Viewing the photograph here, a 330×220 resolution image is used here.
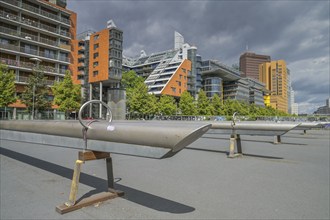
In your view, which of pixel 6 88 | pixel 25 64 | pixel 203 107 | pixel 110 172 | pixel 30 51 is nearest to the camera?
pixel 110 172

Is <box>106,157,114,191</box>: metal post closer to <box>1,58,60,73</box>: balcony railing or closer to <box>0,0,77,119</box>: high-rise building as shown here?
<box>0,0,77,119</box>: high-rise building

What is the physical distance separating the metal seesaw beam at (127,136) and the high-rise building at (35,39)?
1745 inches

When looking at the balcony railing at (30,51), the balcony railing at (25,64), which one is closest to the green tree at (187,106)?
the balcony railing at (30,51)

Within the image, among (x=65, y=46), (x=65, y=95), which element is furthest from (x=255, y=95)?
(x=65, y=95)

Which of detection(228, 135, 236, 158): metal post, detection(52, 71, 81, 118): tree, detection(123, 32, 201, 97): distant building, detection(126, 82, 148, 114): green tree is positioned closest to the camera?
detection(228, 135, 236, 158): metal post

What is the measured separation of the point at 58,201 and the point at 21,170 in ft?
8.56

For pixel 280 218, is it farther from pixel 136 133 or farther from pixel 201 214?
pixel 136 133

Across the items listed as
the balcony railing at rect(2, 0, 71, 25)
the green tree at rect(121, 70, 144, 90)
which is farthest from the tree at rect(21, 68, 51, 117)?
the green tree at rect(121, 70, 144, 90)

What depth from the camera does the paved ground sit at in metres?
3.29

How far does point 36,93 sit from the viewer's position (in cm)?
4372

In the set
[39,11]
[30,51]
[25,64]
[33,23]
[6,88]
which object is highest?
[39,11]

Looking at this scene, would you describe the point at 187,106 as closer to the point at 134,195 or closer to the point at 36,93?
the point at 36,93

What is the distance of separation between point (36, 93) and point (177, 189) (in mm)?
45664

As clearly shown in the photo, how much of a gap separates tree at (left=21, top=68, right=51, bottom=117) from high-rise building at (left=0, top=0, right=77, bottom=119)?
3.09 metres
